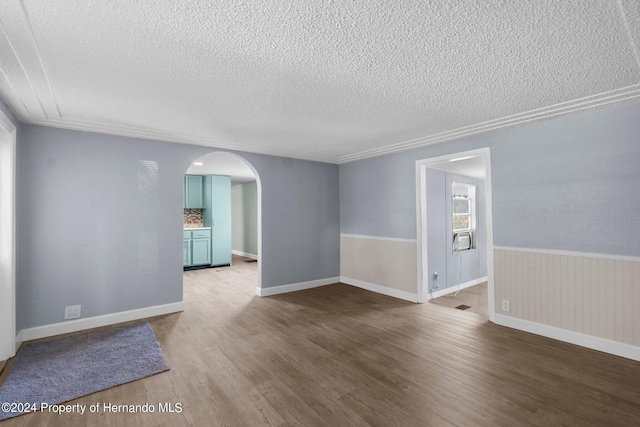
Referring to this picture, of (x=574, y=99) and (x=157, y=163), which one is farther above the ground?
(x=574, y=99)

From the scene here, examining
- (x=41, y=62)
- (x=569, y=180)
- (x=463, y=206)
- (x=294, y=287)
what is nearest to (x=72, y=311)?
(x=41, y=62)

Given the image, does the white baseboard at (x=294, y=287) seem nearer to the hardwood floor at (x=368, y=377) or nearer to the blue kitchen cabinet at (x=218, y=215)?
the hardwood floor at (x=368, y=377)

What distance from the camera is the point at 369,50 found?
6.39ft

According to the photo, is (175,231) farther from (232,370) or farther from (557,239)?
(557,239)

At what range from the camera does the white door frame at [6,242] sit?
2.77 metres

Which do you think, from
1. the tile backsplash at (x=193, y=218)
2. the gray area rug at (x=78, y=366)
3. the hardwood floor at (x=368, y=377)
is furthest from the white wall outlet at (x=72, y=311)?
the tile backsplash at (x=193, y=218)

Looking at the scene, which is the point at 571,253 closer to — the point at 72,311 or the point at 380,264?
the point at 380,264

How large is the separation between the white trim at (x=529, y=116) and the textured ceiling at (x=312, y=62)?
0.02 meters

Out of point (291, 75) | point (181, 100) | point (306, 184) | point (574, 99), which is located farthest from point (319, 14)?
point (306, 184)

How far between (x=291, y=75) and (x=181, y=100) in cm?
117

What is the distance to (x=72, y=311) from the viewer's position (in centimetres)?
343

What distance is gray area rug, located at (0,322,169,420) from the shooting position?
2.25m

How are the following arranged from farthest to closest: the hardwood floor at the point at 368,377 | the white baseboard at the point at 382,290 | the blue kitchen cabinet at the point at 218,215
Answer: the blue kitchen cabinet at the point at 218,215 → the white baseboard at the point at 382,290 → the hardwood floor at the point at 368,377

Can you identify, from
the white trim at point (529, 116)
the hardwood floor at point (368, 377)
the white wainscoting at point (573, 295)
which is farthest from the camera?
the white wainscoting at point (573, 295)
